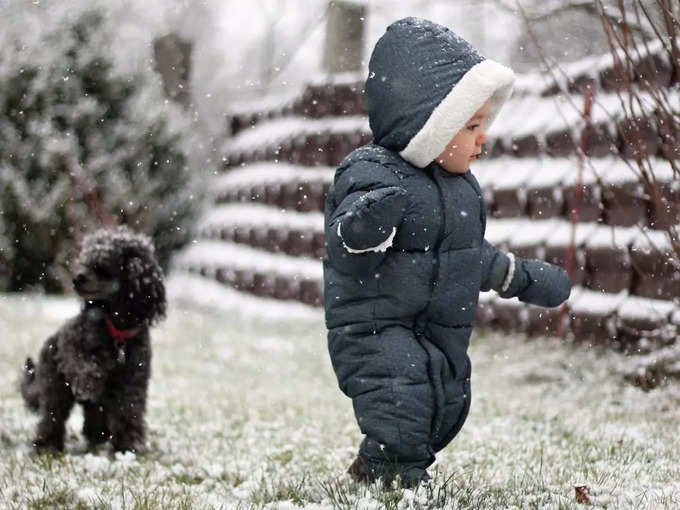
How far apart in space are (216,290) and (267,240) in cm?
159

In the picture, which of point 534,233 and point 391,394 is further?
Result: point 534,233

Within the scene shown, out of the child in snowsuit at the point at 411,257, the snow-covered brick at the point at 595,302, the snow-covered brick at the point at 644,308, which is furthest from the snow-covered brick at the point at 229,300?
the child in snowsuit at the point at 411,257

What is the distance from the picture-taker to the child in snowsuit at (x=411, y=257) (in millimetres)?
3594

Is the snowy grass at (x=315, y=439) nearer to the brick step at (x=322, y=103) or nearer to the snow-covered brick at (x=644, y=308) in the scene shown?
the snow-covered brick at (x=644, y=308)

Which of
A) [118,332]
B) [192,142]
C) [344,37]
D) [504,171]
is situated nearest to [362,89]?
[344,37]

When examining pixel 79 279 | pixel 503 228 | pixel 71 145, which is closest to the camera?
pixel 79 279

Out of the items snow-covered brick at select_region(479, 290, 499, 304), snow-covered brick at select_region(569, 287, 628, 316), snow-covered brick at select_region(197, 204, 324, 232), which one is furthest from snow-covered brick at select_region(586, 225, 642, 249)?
snow-covered brick at select_region(197, 204, 324, 232)

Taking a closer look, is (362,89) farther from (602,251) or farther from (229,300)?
(602,251)

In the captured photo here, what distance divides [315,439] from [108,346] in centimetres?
142

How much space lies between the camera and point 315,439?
5594 mm

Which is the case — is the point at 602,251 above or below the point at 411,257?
below

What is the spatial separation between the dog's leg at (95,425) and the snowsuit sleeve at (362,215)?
2419 millimetres

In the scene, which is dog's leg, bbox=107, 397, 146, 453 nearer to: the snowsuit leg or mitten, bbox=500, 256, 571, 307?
the snowsuit leg

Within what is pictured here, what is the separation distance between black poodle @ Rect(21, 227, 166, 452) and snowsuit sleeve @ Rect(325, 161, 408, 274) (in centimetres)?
179
